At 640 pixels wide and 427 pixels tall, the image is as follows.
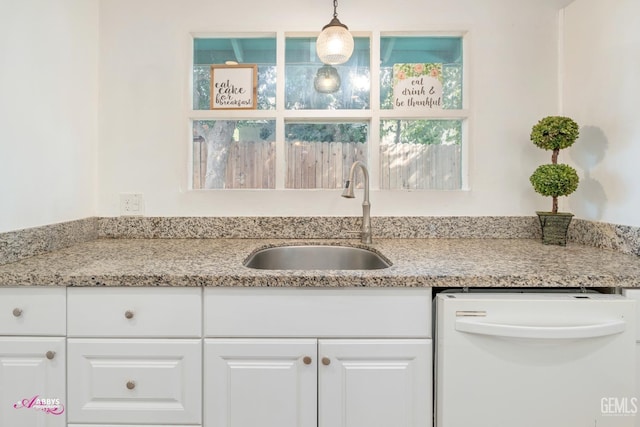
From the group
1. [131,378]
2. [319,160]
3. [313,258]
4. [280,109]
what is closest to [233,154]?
[280,109]

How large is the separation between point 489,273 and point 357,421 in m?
0.59

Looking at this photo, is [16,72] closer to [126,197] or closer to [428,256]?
[126,197]

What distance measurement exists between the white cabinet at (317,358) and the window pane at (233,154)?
845 millimetres

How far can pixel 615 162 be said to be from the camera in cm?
142

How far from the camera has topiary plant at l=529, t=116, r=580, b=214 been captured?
144 centimetres

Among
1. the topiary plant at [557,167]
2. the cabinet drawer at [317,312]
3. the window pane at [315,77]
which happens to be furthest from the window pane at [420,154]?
the cabinet drawer at [317,312]

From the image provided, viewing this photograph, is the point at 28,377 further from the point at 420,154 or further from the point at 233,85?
the point at 420,154

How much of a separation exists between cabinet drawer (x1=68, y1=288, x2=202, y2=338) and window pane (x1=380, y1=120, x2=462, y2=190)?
1.10 meters

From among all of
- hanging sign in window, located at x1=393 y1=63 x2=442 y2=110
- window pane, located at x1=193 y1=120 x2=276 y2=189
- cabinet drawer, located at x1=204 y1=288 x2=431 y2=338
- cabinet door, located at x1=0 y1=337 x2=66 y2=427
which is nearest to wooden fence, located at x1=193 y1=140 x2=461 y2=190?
window pane, located at x1=193 y1=120 x2=276 y2=189

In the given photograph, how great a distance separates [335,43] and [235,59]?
1.88ft

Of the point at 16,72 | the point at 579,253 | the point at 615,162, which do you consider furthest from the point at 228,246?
the point at 615,162

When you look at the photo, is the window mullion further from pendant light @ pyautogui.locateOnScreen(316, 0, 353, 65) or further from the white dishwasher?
the white dishwasher

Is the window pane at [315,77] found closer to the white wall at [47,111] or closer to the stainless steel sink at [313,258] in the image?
the stainless steel sink at [313,258]

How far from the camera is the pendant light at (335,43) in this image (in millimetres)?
A: 1527
